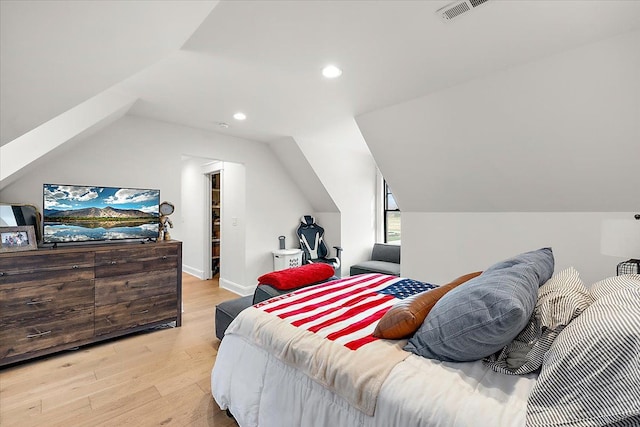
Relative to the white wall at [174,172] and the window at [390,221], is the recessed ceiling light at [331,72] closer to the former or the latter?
the white wall at [174,172]

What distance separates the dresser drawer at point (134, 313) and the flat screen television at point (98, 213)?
69 centimetres

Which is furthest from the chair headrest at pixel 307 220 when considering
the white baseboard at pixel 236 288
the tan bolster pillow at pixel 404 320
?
the tan bolster pillow at pixel 404 320

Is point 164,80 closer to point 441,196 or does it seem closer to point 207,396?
point 207,396

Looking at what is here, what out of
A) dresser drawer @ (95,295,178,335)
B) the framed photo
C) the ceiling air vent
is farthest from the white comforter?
the framed photo

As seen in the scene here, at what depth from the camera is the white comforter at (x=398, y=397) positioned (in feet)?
3.17

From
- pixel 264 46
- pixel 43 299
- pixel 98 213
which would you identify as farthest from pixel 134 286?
pixel 264 46

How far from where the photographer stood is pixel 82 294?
270 cm

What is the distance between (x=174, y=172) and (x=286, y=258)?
6.79 ft

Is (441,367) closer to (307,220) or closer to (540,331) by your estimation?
(540,331)

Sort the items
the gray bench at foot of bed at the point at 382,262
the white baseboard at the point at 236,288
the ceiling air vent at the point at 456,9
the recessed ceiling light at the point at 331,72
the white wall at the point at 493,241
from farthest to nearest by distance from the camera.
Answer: the gray bench at foot of bed at the point at 382,262 < the white baseboard at the point at 236,288 < the white wall at the point at 493,241 < the recessed ceiling light at the point at 331,72 < the ceiling air vent at the point at 456,9

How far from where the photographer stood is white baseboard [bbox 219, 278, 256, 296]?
4660mm

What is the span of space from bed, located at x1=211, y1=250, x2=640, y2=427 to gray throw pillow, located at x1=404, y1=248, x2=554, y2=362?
0.01 metres

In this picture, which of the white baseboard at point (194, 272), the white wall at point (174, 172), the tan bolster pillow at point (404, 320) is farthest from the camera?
the white baseboard at point (194, 272)

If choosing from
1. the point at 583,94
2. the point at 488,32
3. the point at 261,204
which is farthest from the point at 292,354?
the point at 261,204
